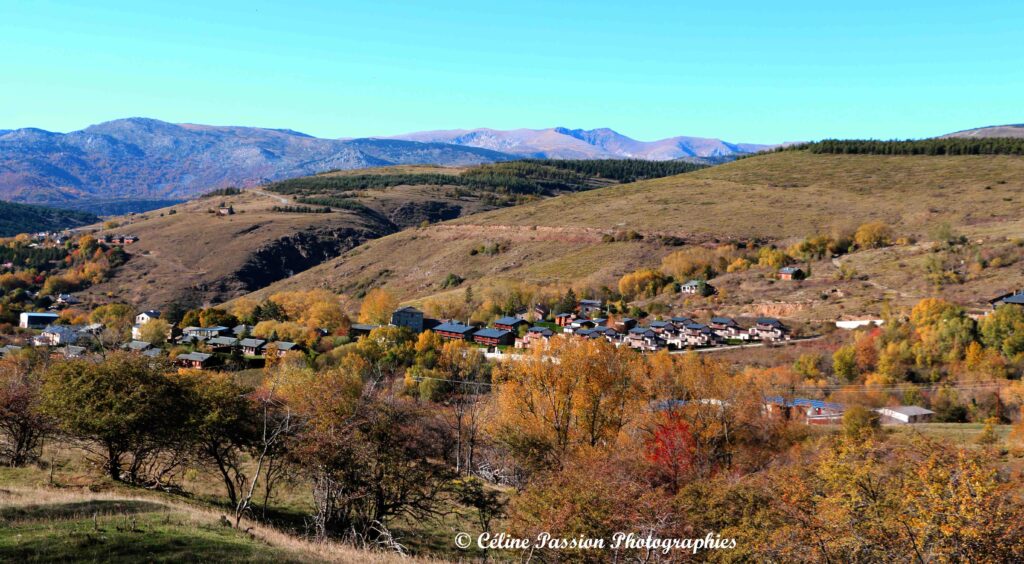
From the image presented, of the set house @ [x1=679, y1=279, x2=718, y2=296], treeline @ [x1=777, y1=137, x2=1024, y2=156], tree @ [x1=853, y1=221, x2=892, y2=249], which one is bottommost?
house @ [x1=679, y1=279, x2=718, y2=296]

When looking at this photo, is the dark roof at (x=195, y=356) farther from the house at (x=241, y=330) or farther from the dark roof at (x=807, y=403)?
the dark roof at (x=807, y=403)

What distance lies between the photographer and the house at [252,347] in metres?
76.2

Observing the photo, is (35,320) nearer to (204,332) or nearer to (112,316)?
(112,316)

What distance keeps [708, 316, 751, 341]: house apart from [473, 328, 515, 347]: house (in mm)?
23711

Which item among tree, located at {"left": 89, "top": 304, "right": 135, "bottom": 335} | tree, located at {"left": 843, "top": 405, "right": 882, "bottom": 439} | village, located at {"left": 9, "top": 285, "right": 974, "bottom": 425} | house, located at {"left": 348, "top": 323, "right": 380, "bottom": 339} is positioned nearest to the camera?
tree, located at {"left": 843, "top": 405, "right": 882, "bottom": 439}

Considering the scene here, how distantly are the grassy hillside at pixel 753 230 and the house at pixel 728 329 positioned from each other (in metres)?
8.20

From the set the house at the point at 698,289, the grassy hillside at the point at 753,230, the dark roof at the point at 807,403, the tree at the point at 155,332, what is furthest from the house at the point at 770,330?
the tree at the point at 155,332

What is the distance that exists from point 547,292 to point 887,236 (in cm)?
5418

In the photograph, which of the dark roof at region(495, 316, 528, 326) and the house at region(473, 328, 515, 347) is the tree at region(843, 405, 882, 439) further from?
the dark roof at region(495, 316, 528, 326)

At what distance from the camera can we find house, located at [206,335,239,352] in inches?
3022

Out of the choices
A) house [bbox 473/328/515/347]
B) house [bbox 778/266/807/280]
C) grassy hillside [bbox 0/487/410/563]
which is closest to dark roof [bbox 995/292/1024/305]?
house [bbox 778/266/807/280]

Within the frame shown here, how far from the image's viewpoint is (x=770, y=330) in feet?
238

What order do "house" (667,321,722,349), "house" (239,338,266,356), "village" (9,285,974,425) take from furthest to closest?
"house" (239,338,266,356) → "house" (667,321,722,349) → "village" (9,285,974,425)

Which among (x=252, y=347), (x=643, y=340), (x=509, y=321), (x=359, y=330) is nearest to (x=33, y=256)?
(x=252, y=347)
